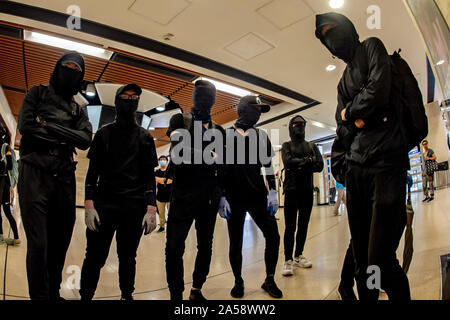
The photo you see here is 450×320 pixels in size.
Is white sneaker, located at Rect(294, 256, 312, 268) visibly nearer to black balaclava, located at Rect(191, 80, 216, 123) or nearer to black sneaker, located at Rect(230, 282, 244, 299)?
black sneaker, located at Rect(230, 282, 244, 299)

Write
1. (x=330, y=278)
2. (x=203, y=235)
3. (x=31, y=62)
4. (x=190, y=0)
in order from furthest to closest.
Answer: (x=31, y=62), (x=190, y=0), (x=330, y=278), (x=203, y=235)

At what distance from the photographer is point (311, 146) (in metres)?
3.12

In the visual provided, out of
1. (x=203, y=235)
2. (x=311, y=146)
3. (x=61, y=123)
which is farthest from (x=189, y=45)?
(x=203, y=235)

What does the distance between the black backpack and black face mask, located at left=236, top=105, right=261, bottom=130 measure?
1195 mm

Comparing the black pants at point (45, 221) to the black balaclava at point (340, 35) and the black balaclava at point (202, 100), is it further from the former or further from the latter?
the black balaclava at point (340, 35)

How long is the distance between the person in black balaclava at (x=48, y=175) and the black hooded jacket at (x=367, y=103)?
64.2 inches

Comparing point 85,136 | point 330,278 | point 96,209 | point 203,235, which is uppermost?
point 85,136

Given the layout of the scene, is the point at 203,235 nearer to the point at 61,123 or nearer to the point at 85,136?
the point at 85,136

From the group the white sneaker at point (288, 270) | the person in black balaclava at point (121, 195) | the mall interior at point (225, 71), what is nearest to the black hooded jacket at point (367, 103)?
the mall interior at point (225, 71)

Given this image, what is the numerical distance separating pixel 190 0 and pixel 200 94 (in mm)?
2652

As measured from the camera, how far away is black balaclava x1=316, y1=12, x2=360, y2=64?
147 cm

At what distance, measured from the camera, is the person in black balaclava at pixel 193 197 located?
5.82 ft

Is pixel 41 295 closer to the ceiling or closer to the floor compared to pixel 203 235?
closer to the floor
